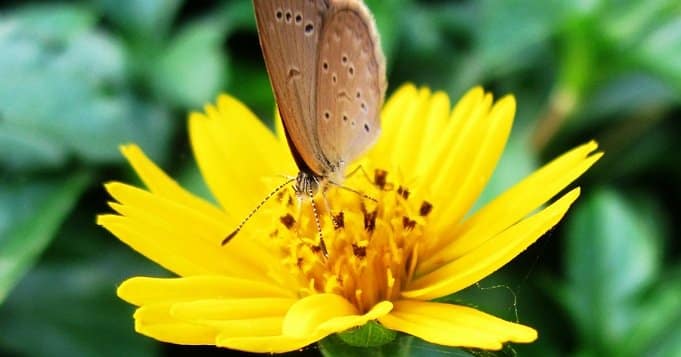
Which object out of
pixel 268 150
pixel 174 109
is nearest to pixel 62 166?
pixel 174 109

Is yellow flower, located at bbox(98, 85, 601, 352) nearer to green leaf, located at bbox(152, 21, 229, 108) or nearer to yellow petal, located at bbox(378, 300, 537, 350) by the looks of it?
yellow petal, located at bbox(378, 300, 537, 350)

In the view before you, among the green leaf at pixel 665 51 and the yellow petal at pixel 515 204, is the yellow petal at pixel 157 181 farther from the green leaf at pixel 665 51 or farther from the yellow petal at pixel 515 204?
the green leaf at pixel 665 51

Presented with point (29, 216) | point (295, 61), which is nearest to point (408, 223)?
point (295, 61)

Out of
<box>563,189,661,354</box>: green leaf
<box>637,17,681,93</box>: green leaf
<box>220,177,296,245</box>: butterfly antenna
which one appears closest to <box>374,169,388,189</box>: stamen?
<box>220,177,296,245</box>: butterfly antenna

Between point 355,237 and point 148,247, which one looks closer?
point 148,247

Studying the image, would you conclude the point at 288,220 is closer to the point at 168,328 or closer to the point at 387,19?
the point at 168,328

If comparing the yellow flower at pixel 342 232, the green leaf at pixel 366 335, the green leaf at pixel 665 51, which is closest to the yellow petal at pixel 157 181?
the yellow flower at pixel 342 232
